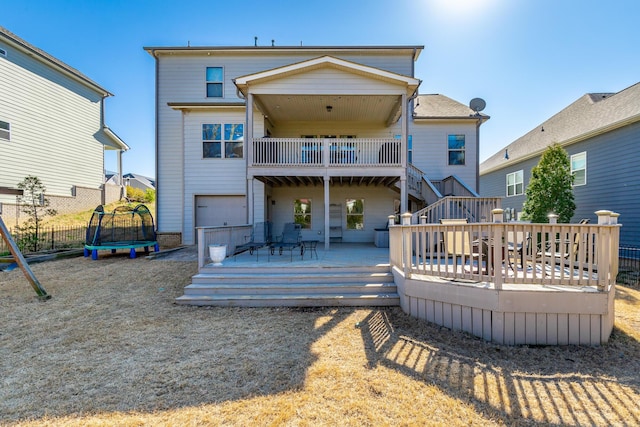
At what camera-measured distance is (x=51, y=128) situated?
1568 cm

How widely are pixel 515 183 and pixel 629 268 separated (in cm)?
915

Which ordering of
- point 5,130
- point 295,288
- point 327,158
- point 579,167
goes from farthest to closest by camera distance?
point 5,130
point 579,167
point 327,158
point 295,288

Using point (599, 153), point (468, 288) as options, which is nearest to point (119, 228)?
point (468, 288)

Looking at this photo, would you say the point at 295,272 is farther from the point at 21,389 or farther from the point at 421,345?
the point at 21,389

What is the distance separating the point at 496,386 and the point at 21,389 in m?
4.95

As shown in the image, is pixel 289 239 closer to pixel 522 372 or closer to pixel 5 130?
pixel 522 372

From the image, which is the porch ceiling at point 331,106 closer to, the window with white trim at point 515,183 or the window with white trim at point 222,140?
the window with white trim at point 222,140

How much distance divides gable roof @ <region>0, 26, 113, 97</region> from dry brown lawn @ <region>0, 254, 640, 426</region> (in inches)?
615

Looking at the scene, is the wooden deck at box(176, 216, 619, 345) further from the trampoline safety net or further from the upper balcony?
the trampoline safety net

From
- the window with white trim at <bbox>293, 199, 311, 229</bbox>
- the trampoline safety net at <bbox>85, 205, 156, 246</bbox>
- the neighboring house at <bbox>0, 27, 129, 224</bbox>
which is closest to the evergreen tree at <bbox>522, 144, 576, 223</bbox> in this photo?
the window with white trim at <bbox>293, 199, 311, 229</bbox>

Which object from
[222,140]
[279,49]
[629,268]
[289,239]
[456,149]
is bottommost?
[629,268]

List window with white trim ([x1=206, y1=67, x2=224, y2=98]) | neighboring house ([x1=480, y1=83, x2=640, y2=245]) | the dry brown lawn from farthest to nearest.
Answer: window with white trim ([x1=206, y1=67, x2=224, y2=98]) < neighboring house ([x1=480, y1=83, x2=640, y2=245]) < the dry brown lawn

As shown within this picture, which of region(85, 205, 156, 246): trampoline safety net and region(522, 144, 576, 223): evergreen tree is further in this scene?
region(522, 144, 576, 223): evergreen tree

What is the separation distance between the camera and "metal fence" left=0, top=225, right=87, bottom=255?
33.1 feet
